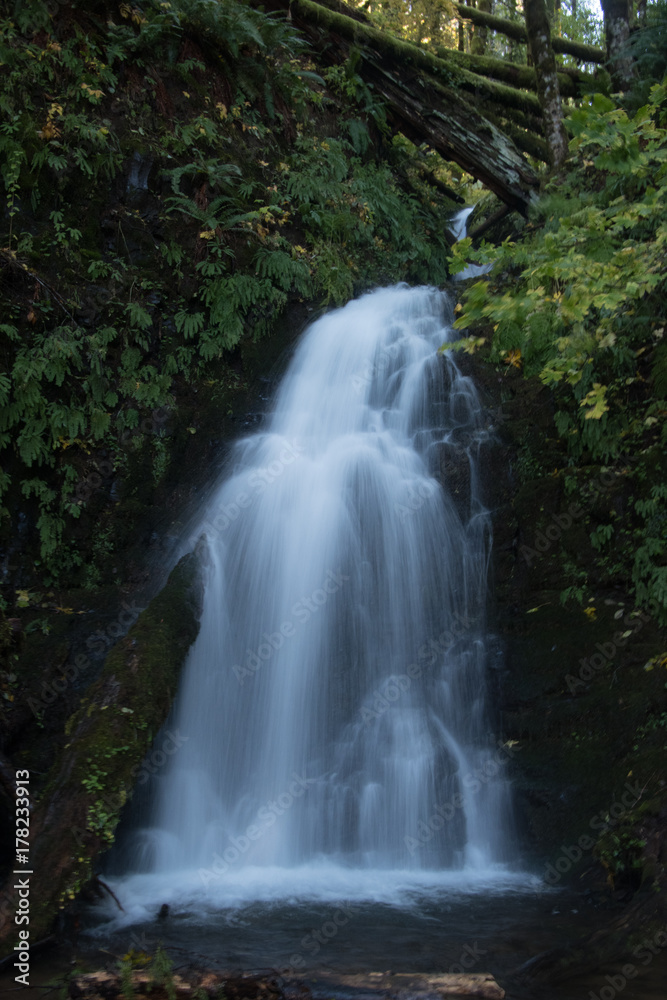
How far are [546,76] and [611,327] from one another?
735 cm

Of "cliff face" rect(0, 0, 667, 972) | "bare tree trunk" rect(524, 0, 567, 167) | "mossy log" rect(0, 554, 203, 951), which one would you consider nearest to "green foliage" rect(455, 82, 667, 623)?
"cliff face" rect(0, 0, 667, 972)

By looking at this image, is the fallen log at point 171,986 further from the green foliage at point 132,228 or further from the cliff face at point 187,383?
the green foliage at point 132,228

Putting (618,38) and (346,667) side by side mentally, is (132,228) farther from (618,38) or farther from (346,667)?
(618,38)

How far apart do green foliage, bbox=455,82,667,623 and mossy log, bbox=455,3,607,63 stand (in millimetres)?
8833

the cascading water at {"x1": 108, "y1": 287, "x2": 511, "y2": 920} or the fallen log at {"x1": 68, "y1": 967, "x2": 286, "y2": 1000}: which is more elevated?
the cascading water at {"x1": 108, "y1": 287, "x2": 511, "y2": 920}

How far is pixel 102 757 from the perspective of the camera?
529cm

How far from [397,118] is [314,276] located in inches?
200

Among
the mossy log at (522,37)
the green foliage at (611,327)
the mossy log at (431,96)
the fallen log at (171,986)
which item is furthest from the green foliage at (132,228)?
the mossy log at (522,37)

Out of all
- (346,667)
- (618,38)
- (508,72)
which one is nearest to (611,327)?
(346,667)

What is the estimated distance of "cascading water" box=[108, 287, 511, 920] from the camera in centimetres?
603

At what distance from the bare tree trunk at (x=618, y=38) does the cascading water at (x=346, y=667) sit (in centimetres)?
707

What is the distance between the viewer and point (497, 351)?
7.82 metres

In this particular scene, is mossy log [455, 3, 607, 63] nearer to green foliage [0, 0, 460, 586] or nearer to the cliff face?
the cliff face

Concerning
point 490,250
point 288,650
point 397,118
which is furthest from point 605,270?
point 397,118
